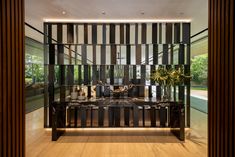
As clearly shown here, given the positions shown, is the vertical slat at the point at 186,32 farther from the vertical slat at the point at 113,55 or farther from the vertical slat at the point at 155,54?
the vertical slat at the point at 113,55

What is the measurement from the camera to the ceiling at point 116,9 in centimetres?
474

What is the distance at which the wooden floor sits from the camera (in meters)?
4.47

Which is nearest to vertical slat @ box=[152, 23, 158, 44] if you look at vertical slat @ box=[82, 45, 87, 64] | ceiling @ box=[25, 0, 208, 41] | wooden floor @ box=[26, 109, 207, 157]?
ceiling @ box=[25, 0, 208, 41]

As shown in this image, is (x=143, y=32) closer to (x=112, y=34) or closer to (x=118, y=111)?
(x=112, y=34)

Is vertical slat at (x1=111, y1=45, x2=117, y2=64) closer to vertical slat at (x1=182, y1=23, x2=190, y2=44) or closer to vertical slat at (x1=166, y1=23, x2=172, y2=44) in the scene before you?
vertical slat at (x1=166, y1=23, x2=172, y2=44)

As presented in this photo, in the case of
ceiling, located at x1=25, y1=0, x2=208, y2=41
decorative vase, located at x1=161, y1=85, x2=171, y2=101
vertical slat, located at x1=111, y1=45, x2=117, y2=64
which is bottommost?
decorative vase, located at x1=161, y1=85, x2=171, y2=101

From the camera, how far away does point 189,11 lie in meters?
5.41

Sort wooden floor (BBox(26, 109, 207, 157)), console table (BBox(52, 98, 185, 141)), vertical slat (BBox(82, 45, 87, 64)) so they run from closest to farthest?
wooden floor (BBox(26, 109, 207, 157)) < console table (BBox(52, 98, 185, 141)) < vertical slat (BBox(82, 45, 87, 64))
